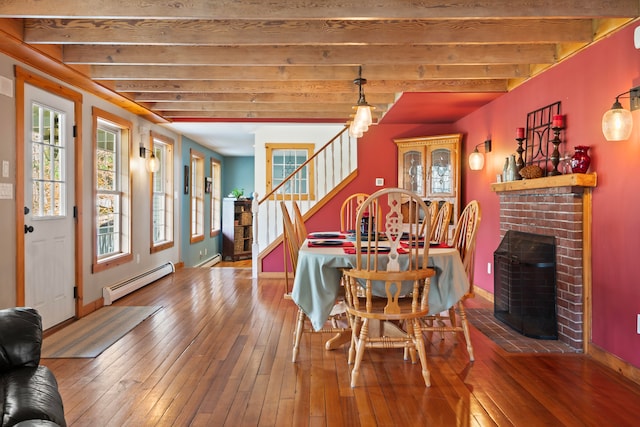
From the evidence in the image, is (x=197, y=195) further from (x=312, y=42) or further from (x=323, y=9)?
(x=323, y=9)

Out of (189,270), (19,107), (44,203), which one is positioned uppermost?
(19,107)

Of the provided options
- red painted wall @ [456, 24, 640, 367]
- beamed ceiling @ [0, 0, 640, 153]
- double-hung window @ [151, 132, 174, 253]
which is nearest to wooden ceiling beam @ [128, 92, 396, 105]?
beamed ceiling @ [0, 0, 640, 153]

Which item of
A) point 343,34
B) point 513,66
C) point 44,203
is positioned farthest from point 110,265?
point 513,66

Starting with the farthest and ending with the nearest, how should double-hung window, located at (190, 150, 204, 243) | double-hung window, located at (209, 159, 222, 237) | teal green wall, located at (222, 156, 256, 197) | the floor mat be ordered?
1. teal green wall, located at (222, 156, 256, 197)
2. double-hung window, located at (209, 159, 222, 237)
3. double-hung window, located at (190, 150, 204, 243)
4. the floor mat

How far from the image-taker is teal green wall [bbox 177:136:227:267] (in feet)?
26.9

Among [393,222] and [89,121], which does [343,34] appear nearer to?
[393,222]

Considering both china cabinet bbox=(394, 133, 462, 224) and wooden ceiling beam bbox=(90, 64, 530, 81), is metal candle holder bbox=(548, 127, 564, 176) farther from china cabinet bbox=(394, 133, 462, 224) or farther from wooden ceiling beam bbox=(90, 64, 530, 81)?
china cabinet bbox=(394, 133, 462, 224)

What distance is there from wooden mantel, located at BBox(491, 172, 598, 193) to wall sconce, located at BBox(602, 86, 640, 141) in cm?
42

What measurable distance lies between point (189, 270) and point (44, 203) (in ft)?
11.9

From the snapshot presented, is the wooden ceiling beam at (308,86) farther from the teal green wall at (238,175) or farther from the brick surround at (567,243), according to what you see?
the teal green wall at (238,175)

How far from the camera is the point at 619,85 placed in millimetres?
3135

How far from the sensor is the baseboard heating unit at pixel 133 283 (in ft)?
17.0

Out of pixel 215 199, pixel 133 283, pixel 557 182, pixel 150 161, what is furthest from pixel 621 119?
pixel 215 199

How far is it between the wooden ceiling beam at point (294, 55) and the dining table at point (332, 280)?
1750 mm
